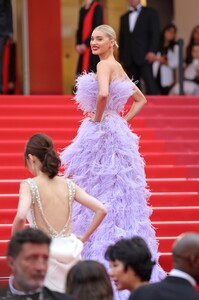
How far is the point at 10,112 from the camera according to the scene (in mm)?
13859

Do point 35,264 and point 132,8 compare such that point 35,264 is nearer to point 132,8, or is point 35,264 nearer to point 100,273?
point 100,273

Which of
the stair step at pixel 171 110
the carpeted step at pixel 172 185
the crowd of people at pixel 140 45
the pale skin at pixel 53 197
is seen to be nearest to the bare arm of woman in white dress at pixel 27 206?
the pale skin at pixel 53 197

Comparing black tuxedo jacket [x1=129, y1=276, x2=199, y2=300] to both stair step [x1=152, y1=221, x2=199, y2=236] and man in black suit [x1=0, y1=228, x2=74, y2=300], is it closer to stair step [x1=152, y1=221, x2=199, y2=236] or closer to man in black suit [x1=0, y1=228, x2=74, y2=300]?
man in black suit [x1=0, y1=228, x2=74, y2=300]

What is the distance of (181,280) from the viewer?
536cm

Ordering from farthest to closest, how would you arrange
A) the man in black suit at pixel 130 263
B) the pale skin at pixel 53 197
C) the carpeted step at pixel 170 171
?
the carpeted step at pixel 170 171 → the pale skin at pixel 53 197 → the man in black suit at pixel 130 263

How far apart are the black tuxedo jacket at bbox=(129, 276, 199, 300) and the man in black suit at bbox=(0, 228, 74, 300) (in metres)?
0.36

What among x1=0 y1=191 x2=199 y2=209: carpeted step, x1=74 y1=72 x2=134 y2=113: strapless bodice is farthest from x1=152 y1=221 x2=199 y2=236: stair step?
x1=74 y1=72 x2=134 y2=113: strapless bodice

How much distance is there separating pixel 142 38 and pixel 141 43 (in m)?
0.07

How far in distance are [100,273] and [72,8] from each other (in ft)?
48.3

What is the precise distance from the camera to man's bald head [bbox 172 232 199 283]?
17.7ft

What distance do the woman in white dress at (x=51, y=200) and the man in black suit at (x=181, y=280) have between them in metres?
1.74

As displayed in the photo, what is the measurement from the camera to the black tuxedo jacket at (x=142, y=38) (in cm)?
1568

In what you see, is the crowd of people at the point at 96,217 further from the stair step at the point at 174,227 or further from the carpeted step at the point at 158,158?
the carpeted step at the point at 158,158

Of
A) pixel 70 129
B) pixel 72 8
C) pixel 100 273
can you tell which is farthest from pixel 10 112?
pixel 100 273
